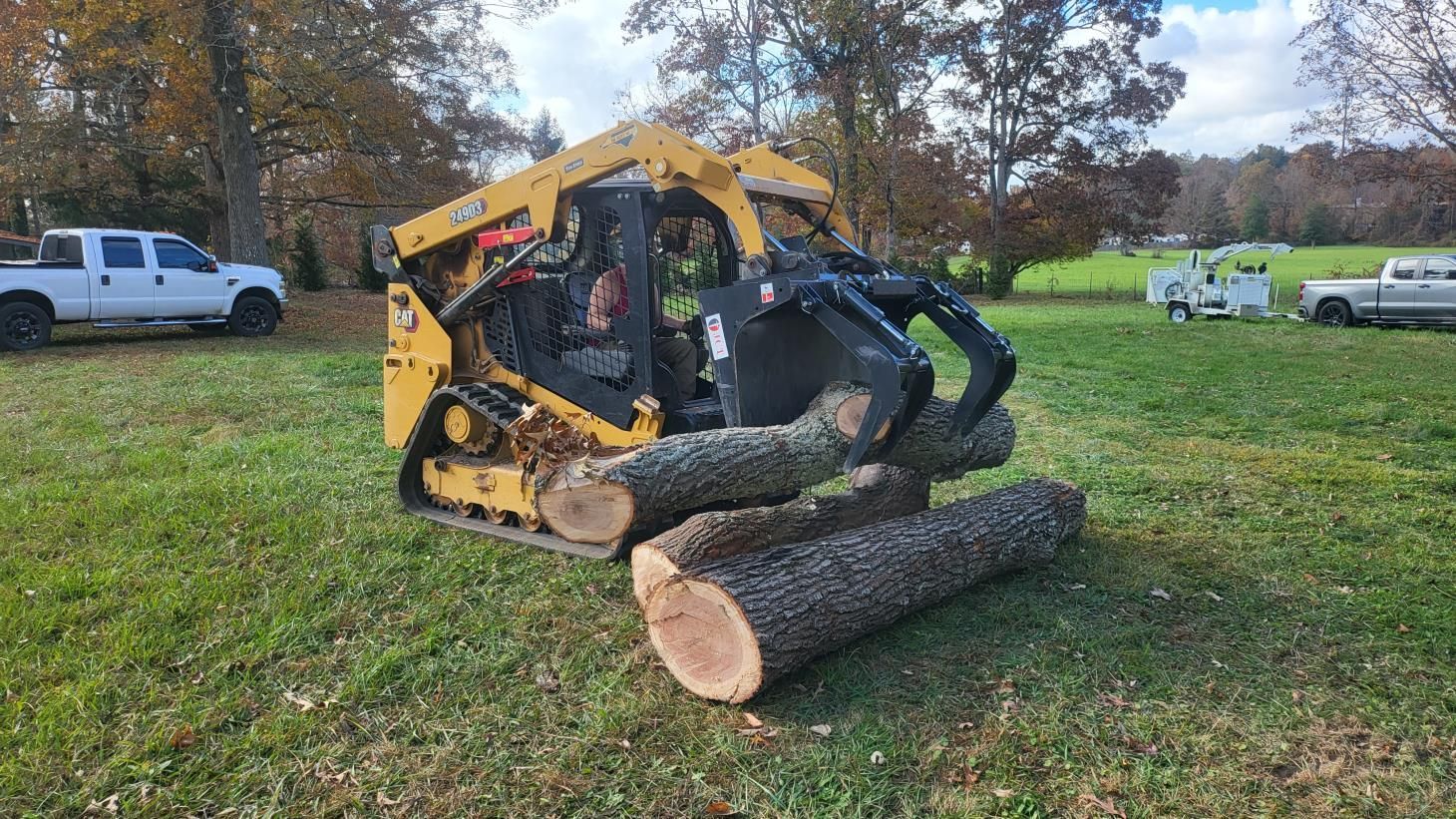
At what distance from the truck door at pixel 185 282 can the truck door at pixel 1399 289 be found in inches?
868

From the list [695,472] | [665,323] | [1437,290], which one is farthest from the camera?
[1437,290]

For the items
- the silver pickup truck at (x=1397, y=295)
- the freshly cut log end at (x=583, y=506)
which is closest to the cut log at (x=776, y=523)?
the freshly cut log end at (x=583, y=506)

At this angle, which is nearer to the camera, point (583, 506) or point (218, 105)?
point (583, 506)

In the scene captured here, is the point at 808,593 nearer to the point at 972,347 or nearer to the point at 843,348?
the point at 843,348

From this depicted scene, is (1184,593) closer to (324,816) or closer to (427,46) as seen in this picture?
(324,816)

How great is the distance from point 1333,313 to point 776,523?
19.2m

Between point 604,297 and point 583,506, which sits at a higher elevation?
point 604,297

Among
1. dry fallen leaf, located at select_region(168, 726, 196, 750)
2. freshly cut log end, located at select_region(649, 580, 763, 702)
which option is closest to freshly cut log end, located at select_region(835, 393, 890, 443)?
freshly cut log end, located at select_region(649, 580, 763, 702)

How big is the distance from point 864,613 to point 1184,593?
1.83 meters

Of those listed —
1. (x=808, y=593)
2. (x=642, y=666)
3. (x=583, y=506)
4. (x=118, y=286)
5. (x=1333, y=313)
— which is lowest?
(x=642, y=666)

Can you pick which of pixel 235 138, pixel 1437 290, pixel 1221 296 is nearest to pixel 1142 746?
pixel 235 138

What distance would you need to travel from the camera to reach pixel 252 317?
14758 millimetres

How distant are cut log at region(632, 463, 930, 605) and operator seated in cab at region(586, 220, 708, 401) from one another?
3.11ft

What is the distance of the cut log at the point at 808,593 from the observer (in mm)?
3154
